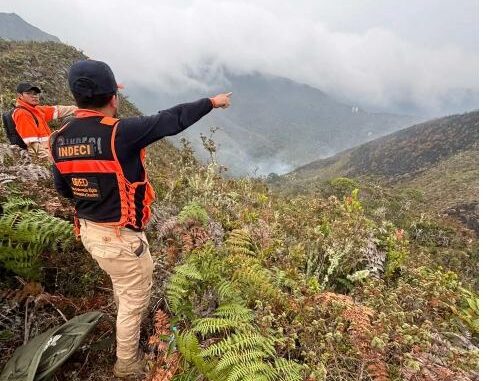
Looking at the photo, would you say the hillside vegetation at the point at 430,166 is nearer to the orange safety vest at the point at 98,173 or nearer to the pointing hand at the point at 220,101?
the pointing hand at the point at 220,101

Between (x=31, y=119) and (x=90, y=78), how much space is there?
477cm

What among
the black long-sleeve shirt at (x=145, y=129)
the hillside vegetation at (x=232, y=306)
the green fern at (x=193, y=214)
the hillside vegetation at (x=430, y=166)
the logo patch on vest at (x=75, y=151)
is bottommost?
the hillside vegetation at (x=232, y=306)

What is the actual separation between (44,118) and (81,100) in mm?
4783

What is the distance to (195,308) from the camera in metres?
4.11

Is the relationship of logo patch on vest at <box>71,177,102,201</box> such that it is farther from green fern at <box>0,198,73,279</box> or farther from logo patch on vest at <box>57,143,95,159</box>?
green fern at <box>0,198,73,279</box>

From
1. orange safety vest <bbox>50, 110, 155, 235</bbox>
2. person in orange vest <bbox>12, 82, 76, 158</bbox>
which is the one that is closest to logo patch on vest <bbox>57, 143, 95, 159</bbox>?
orange safety vest <bbox>50, 110, 155, 235</bbox>

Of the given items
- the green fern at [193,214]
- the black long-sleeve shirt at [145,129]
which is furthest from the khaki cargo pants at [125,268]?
the green fern at [193,214]

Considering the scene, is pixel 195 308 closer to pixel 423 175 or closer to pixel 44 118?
pixel 44 118

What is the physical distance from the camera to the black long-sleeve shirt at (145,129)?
10.3ft

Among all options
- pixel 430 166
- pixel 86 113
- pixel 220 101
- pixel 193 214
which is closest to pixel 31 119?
pixel 193 214

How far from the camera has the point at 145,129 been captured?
3.15 m

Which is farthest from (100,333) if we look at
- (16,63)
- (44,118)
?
(16,63)

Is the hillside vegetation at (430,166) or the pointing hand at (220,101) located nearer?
the pointing hand at (220,101)

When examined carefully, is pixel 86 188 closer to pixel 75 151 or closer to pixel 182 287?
pixel 75 151
